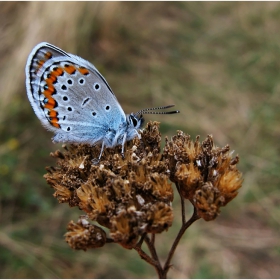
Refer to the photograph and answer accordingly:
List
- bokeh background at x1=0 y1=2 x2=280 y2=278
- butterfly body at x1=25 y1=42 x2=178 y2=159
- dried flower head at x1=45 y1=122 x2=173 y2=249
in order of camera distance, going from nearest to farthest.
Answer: dried flower head at x1=45 y1=122 x2=173 y2=249, butterfly body at x1=25 y1=42 x2=178 y2=159, bokeh background at x1=0 y1=2 x2=280 y2=278

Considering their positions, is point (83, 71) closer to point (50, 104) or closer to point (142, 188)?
point (50, 104)

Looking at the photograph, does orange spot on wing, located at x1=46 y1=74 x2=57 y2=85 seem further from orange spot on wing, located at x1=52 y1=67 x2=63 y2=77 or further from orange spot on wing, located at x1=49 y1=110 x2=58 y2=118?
orange spot on wing, located at x1=49 y1=110 x2=58 y2=118

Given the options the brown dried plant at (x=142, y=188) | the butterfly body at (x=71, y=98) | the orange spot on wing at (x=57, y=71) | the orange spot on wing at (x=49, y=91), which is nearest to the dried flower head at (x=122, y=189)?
the brown dried plant at (x=142, y=188)

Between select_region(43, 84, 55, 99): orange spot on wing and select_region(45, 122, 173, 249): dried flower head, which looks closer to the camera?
select_region(45, 122, 173, 249): dried flower head

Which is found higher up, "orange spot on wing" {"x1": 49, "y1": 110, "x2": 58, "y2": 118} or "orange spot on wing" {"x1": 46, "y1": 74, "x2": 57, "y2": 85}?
"orange spot on wing" {"x1": 46, "y1": 74, "x2": 57, "y2": 85}

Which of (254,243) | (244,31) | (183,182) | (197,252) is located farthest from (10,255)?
(244,31)

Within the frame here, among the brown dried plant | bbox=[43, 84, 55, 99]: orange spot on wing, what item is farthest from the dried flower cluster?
bbox=[43, 84, 55, 99]: orange spot on wing

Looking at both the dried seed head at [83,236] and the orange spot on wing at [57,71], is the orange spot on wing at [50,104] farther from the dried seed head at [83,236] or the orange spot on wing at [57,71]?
the dried seed head at [83,236]
